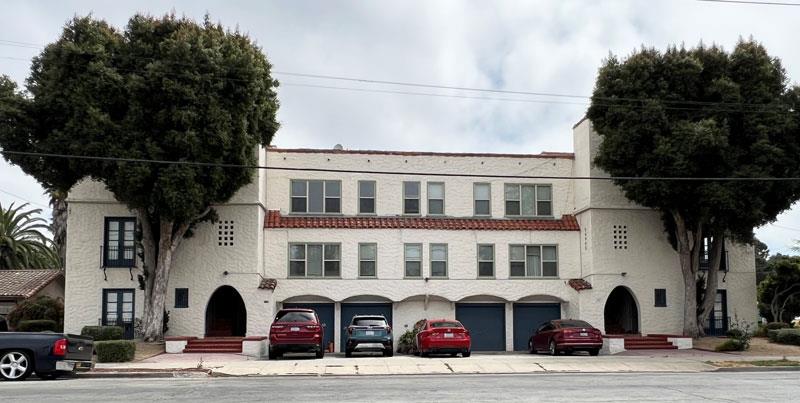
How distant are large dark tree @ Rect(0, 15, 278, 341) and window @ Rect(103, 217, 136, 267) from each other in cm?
433

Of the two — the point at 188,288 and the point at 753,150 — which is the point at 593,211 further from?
the point at 188,288

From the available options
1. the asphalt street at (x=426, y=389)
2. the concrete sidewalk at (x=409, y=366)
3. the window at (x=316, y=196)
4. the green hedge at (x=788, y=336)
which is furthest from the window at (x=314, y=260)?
the green hedge at (x=788, y=336)

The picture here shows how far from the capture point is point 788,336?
114ft

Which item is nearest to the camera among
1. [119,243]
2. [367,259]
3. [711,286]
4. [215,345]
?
[215,345]

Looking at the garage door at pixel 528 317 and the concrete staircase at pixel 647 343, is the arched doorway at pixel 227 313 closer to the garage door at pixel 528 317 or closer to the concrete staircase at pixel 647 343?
the garage door at pixel 528 317

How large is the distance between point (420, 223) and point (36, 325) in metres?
16.8

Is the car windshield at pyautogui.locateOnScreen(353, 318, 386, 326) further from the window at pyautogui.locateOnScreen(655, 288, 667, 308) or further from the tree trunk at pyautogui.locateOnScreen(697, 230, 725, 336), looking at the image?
the tree trunk at pyautogui.locateOnScreen(697, 230, 725, 336)

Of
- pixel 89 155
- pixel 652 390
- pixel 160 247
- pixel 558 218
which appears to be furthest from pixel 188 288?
pixel 652 390

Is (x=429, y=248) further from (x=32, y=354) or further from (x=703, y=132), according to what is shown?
(x=32, y=354)

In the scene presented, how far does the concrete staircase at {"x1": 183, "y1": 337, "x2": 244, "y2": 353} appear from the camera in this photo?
109 feet

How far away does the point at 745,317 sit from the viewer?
39.3m

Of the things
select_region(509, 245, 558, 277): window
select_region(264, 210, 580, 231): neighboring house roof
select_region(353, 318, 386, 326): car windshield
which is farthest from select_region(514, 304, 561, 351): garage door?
select_region(353, 318, 386, 326): car windshield

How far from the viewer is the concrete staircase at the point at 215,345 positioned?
33.4 metres

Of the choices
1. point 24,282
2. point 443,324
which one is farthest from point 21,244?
point 443,324
